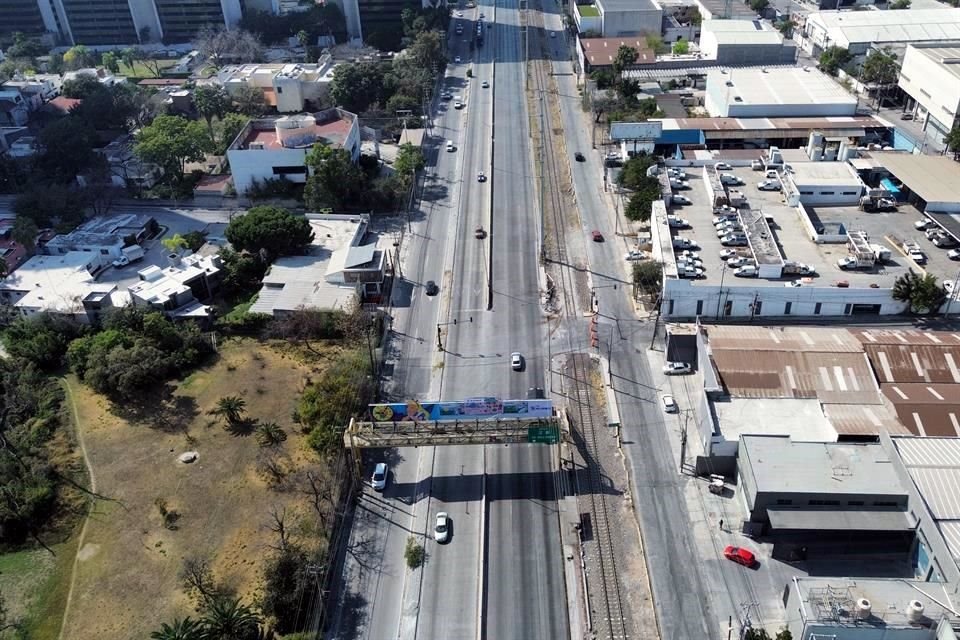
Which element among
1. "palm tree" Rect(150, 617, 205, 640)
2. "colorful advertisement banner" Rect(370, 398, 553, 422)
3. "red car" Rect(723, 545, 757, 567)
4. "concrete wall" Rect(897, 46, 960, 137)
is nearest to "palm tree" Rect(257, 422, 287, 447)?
"colorful advertisement banner" Rect(370, 398, 553, 422)

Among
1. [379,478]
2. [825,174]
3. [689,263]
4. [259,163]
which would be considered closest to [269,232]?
[259,163]

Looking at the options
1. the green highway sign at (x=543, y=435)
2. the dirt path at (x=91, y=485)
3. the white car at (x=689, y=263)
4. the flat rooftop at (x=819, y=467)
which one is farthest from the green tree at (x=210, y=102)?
the flat rooftop at (x=819, y=467)

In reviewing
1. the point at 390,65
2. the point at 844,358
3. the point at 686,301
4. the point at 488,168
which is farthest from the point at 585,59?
Answer: the point at 844,358

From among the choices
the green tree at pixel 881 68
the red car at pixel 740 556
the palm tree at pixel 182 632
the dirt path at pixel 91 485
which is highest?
the green tree at pixel 881 68

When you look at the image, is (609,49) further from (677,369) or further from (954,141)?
(677,369)

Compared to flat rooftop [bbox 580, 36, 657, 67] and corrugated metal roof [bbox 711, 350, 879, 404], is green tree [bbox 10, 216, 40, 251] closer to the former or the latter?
corrugated metal roof [bbox 711, 350, 879, 404]

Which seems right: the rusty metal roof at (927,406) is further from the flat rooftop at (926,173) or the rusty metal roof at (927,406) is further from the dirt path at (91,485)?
the dirt path at (91,485)

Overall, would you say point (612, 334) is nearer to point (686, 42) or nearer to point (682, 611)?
point (682, 611)
